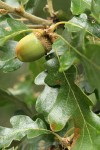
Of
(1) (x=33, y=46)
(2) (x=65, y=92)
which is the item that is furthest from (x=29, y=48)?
(2) (x=65, y=92)

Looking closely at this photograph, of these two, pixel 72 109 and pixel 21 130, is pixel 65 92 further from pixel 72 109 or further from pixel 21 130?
pixel 21 130

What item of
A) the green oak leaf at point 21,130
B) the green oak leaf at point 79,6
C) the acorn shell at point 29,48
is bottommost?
the green oak leaf at point 21,130

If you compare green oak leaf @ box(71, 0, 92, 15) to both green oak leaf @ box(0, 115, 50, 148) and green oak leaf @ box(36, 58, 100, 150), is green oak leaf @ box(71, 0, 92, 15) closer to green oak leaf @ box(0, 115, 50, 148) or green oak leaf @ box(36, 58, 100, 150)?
green oak leaf @ box(36, 58, 100, 150)

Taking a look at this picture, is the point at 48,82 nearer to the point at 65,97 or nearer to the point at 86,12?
the point at 65,97

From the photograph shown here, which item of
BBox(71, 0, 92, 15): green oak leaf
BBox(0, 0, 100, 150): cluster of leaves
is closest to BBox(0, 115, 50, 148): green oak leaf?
BBox(0, 0, 100, 150): cluster of leaves

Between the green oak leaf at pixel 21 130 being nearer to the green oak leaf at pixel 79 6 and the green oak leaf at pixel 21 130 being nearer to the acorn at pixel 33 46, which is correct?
the acorn at pixel 33 46

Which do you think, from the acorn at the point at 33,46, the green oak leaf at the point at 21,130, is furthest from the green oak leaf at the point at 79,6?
the green oak leaf at the point at 21,130

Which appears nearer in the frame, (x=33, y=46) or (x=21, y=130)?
(x=33, y=46)

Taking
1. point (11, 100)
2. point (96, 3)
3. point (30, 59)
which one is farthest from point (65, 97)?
point (11, 100)
